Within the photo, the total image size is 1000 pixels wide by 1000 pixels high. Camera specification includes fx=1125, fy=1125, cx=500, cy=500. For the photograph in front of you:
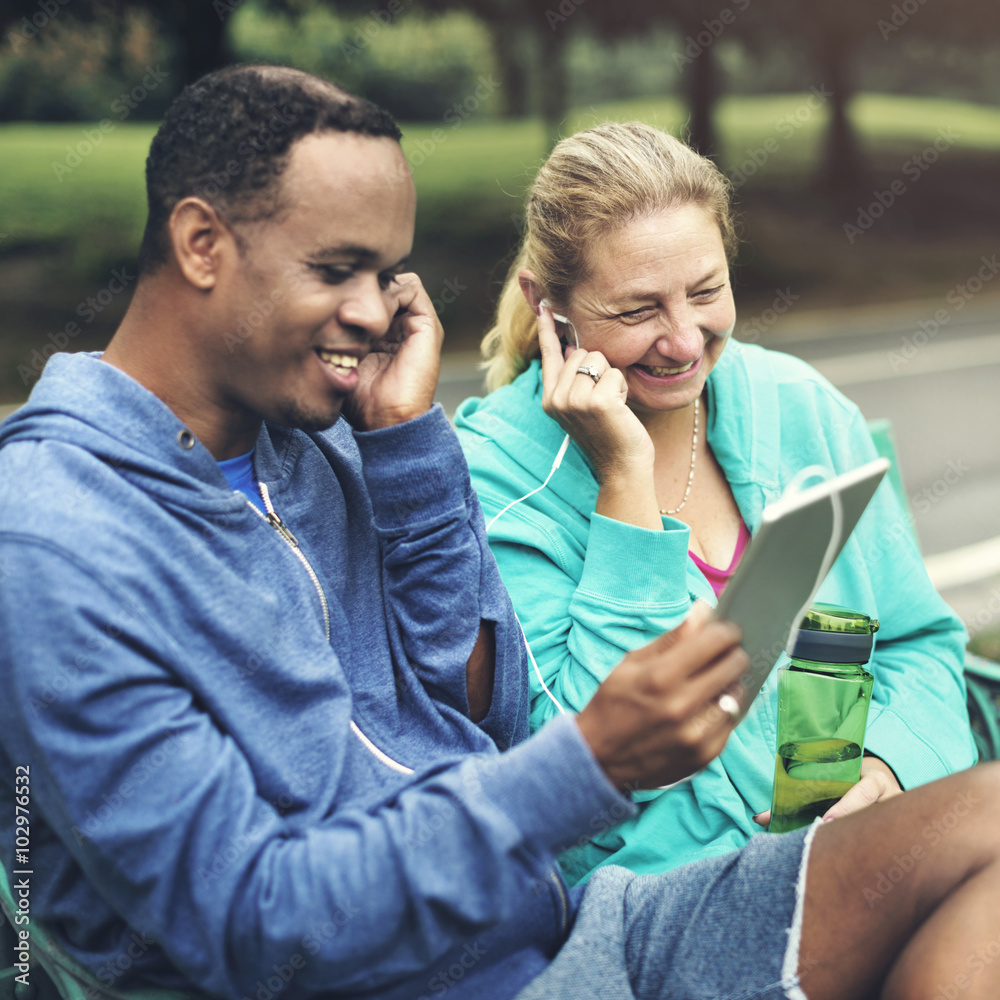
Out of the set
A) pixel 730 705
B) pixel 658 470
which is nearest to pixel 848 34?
pixel 658 470

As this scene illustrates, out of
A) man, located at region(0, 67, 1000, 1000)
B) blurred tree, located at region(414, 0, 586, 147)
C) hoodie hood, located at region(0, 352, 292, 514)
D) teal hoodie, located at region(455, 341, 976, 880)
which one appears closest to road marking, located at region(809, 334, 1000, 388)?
blurred tree, located at region(414, 0, 586, 147)

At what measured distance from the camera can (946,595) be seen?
5203 mm

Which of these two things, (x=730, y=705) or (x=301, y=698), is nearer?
(x=730, y=705)

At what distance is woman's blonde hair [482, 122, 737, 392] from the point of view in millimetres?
2312

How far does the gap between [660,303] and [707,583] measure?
1.92 ft

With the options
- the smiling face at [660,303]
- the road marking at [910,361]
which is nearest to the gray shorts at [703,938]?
the smiling face at [660,303]

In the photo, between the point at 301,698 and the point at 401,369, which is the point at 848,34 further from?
the point at 301,698

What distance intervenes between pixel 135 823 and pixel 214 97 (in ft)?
3.29

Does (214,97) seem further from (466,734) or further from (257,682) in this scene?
(466,734)

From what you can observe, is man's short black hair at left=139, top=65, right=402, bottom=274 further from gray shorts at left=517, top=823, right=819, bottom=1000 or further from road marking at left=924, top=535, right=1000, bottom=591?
road marking at left=924, top=535, right=1000, bottom=591

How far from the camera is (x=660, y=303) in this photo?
2.32 metres

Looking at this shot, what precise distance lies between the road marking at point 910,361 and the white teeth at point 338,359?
28.9ft

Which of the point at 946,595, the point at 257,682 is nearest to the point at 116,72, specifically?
the point at 946,595

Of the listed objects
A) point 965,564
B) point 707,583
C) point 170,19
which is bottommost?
point 965,564
